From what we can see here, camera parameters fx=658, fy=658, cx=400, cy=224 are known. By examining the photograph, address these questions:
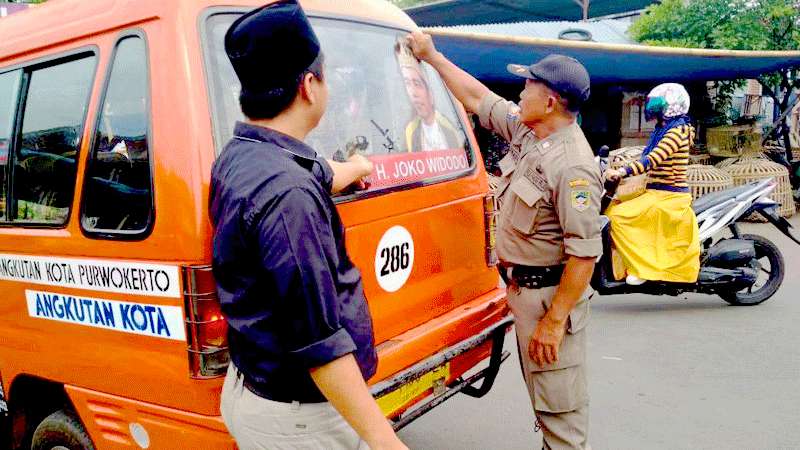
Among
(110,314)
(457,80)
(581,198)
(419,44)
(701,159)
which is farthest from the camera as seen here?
(701,159)

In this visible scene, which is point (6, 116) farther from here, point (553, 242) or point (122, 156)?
point (553, 242)

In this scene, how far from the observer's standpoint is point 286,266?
1.28 metres

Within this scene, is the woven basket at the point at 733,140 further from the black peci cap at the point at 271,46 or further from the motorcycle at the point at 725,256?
the black peci cap at the point at 271,46

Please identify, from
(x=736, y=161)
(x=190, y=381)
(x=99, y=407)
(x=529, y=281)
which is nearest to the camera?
(x=190, y=381)

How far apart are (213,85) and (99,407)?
113 cm

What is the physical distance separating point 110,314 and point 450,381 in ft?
4.31

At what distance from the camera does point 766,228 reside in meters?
8.20

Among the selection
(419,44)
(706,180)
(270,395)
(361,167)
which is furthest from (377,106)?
(706,180)

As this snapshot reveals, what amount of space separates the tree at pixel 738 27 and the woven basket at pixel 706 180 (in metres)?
1.50

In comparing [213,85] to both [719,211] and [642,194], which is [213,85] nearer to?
[642,194]

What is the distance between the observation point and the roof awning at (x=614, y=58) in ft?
23.0

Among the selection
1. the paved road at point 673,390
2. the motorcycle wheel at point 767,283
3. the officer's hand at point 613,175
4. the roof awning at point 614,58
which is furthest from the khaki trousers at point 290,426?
the roof awning at point 614,58

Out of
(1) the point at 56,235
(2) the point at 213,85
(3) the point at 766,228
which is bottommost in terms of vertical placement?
(3) the point at 766,228

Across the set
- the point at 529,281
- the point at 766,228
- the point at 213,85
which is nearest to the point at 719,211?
the point at 529,281
